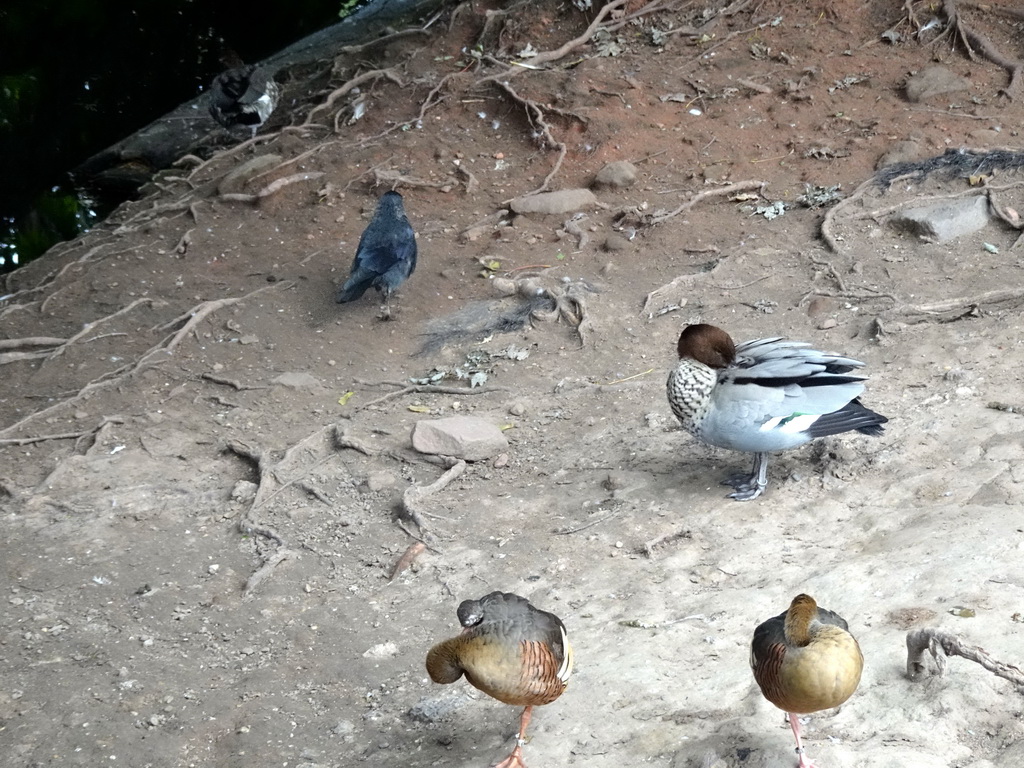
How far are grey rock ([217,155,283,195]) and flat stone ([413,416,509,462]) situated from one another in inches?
184

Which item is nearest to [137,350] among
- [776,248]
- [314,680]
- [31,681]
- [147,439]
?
[147,439]

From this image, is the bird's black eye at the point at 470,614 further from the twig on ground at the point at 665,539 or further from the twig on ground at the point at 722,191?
the twig on ground at the point at 722,191

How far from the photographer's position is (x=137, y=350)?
7.38m

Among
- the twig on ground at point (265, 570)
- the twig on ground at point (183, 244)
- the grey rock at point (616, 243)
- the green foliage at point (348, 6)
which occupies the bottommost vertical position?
the grey rock at point (616, 243)

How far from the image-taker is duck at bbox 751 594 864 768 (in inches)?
110

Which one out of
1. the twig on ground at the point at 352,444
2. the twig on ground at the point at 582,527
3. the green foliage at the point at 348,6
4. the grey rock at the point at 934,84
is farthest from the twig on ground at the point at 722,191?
the green foliage at the point at 348,6

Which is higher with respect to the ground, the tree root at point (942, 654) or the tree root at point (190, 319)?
the tree root at point (942, 654)

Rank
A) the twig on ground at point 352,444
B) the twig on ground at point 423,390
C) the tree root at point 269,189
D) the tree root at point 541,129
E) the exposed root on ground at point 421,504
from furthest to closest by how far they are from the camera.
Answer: the tree root at point 269,189 → the tree root at point 541,129 → the twig on ground at point 423,390 → the twig on ground at point 352,444 → the exposed root on ground at point 421,504

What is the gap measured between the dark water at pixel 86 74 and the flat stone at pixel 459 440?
6712mm

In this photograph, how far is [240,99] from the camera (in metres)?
10.8

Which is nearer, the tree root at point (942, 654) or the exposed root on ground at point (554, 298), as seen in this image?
the tree root at point (942, 654)

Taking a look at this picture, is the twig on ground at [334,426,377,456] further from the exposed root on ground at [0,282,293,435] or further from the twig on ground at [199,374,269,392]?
the exposed root on ground at [0,282,293,435]

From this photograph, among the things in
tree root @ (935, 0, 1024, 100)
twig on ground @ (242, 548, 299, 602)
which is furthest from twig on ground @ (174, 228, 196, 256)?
tree root @ (935, 0, 1024, 100)

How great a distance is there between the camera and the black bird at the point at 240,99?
426 inches
